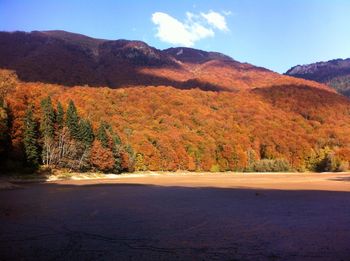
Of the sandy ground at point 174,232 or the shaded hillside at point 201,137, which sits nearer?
the sandy ground at point 174,232

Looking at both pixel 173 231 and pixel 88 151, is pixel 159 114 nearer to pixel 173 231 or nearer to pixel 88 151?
pixel 88 151

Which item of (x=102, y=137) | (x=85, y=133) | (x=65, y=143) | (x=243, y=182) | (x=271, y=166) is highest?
(x=85, y=133)

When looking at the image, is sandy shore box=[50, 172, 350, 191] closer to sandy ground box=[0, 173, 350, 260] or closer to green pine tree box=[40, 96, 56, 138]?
green pine tree box=[40, 96, 56, 138]

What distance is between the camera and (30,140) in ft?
273

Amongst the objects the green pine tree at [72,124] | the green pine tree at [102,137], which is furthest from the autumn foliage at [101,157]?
the green pine tree at [72,124]

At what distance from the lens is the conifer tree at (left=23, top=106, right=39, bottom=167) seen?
82000 millimetres

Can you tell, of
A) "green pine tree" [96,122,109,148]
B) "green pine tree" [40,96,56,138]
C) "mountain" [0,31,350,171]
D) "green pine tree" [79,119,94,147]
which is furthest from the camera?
"green pine tree" [96,122,109,148]

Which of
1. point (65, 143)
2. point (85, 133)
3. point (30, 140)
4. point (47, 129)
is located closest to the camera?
point (30, 140)

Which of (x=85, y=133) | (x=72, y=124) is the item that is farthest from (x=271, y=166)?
(x=72, y=124)

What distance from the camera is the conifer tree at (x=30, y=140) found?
82000mm

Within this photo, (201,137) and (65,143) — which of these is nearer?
(65,143)

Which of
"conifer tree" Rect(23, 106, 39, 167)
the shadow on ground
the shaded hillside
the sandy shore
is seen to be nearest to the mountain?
"conifer tree" Rect(23, 106, 39, 167)

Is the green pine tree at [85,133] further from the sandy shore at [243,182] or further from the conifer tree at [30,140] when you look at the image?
the conifer tree at [30,140]

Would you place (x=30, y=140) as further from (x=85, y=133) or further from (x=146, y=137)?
(x=146, y=137)
